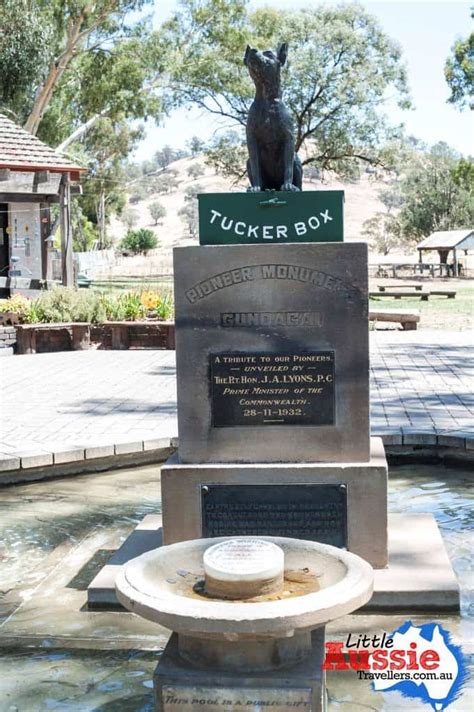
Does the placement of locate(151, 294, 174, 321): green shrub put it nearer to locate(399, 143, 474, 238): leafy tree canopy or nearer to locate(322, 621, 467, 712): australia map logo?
locate(322, 621, 467, 712): australia map logo

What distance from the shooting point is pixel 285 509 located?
499cm

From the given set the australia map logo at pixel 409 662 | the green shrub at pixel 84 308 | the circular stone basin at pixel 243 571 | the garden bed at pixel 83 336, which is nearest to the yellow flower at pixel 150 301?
the green shrub at pixel 84 308

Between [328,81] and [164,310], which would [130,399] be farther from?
[328,81]

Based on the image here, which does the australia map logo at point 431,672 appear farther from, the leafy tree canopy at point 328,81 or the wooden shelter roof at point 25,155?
the leafy tree canopy at point 328,81

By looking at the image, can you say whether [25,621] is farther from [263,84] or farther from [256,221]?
[263,84]

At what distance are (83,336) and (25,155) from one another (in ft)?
25.3

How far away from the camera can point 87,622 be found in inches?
185

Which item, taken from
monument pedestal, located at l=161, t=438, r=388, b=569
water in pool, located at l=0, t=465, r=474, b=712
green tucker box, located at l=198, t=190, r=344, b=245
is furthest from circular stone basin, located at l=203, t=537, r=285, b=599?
green tucker box, located at l=198, t=190, r=344, b=245

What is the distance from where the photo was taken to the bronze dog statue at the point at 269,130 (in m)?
5.33

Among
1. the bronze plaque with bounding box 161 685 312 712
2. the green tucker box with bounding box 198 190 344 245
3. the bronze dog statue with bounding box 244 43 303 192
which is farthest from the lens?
the bronze dog statue with bounding box 244 43 303 192

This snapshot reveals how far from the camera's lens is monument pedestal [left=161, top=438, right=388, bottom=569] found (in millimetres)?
4957

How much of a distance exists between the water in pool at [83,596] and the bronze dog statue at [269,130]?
2.40 meters

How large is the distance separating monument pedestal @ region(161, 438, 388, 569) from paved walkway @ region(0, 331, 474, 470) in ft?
9.28

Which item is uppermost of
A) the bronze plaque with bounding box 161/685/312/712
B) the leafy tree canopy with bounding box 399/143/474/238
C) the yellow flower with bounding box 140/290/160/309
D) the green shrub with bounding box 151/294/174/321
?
the leafy tree canopy with bounding box 399/143/474/238
